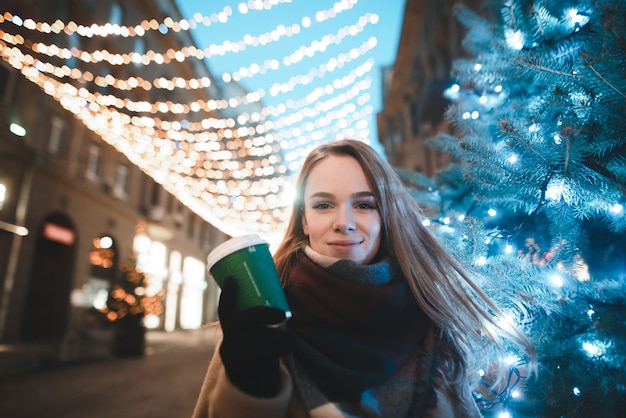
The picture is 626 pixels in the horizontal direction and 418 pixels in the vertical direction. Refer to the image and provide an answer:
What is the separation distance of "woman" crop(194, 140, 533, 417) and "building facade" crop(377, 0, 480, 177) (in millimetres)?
10148

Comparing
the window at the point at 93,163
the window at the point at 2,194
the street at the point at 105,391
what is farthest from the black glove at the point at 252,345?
the window at the point at 93,163

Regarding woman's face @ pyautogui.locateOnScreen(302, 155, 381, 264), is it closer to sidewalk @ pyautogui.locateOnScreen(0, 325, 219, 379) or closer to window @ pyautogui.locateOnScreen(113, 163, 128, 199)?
sidewalk @ pyautogui.locateOnScreen(0, 325, 219, 379)

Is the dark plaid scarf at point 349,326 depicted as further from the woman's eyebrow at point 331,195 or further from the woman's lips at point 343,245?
the woman's eyebrow at point 331,195

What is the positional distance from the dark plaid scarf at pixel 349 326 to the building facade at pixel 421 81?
10432 millimetres

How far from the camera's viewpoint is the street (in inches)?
195

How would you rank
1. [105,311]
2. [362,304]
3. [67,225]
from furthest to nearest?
[67,225]
[105,311]
[362,304]

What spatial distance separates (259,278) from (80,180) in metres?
13.9

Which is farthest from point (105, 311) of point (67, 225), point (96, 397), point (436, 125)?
point (436, 125)

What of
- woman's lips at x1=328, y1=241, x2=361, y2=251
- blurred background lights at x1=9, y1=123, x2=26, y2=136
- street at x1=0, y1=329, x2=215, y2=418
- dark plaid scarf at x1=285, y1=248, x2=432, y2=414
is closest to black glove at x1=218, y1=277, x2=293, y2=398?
dark plaid scarf at x1=285, y1=248, x2=432, y2=414

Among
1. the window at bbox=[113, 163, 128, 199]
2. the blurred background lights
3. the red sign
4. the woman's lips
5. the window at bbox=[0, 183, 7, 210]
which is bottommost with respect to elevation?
the woman's lips

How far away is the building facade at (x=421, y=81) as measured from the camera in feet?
46.4

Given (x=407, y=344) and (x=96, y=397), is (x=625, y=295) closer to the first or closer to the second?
(x=407, y=344)

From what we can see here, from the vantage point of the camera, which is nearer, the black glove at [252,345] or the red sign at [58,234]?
the black glove at [252,345]

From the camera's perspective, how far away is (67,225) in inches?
501
